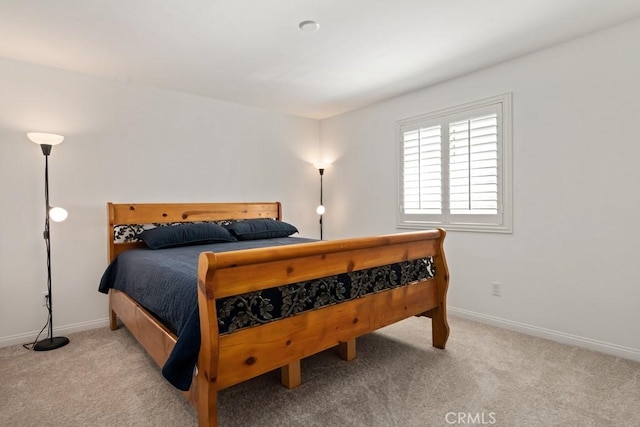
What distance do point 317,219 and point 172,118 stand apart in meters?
2.27

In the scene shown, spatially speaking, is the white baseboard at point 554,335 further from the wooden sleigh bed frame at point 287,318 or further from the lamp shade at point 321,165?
the lamp shade at point 321,165

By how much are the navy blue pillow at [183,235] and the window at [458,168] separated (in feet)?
6.47

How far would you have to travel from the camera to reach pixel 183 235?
3.18 metres

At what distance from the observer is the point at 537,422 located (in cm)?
172

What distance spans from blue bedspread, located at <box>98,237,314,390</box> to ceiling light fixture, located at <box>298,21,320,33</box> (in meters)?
1.75

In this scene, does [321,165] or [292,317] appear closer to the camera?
[292,317]

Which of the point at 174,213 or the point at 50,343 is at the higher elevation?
the point at 174,213

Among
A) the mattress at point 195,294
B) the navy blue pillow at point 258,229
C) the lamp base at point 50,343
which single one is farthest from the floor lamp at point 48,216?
the navy blue pillow at point 258,229

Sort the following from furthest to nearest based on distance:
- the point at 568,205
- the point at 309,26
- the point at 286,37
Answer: the point at 568,205, the point at 286,37, the point at 309,26

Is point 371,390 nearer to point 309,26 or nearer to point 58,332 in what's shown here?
point 309,26

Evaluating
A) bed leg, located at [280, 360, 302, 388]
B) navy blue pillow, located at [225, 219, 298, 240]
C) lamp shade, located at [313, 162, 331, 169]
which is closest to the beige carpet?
bed leg, located at [280, 360, 302, 388]

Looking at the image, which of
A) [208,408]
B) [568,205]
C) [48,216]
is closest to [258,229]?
[48,216]

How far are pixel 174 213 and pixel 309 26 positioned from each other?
2.26m

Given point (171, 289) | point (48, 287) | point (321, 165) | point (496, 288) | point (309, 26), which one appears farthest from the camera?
point (321, 165)
